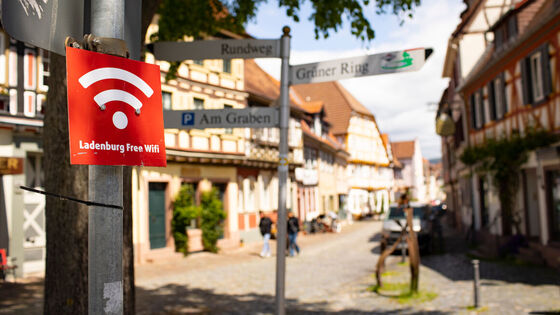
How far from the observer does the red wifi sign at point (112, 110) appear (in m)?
1.80

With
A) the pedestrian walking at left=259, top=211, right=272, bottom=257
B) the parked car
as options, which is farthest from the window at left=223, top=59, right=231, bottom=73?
the parked car

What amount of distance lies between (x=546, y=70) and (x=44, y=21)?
43.5 ft

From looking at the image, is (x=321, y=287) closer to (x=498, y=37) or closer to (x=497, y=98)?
(x=497, y=98)

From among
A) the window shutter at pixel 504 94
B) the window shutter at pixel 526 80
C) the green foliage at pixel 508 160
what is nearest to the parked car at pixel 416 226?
the green foliage at pixel 508 160

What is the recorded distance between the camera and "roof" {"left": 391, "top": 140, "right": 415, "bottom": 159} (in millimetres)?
76688

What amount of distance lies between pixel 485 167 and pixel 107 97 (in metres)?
16.3

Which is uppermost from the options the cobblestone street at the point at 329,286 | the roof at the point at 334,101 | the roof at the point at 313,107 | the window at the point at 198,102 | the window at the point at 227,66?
the roof at the point at 334,101

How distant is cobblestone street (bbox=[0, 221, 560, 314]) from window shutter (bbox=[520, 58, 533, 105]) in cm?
456

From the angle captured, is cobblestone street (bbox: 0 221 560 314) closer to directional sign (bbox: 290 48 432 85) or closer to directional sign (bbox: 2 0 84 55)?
directional sign (bbox: 290 48 432 85)

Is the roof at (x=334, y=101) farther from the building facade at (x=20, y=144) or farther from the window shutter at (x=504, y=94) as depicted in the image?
the building facade at (x=20, y=144)

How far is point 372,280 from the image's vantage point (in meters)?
11.5

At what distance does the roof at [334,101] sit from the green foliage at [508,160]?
27.7 meters

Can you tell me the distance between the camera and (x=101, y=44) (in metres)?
1.91

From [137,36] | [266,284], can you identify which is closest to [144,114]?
[137,36]
